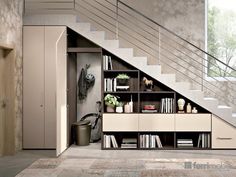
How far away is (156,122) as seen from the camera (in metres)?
8.12

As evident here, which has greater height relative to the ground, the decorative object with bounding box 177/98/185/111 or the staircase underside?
the staircase underside

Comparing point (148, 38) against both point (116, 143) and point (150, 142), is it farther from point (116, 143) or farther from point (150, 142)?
point (116, 143)

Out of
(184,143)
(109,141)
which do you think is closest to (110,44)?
(109,141)

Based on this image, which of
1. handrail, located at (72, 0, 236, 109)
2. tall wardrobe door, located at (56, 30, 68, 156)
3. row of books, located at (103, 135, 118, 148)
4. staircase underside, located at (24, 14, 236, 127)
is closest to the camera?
tall wardrobe door, located at (56, 30, 68, 156)

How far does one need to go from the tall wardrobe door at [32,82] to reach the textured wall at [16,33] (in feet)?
0.49

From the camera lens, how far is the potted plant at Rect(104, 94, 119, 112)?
8195 mm

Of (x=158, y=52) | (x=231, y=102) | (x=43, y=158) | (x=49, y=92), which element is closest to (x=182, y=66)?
(x=158, y=52)

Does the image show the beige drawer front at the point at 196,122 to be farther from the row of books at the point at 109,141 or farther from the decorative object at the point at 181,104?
the row of books at the point at 109,141

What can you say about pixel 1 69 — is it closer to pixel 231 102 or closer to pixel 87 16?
pixel 87 16

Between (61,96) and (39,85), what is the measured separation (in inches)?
32.4

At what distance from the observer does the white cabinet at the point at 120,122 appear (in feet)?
26.8

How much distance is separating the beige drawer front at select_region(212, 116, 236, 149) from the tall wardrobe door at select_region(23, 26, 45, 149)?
3.50 meters

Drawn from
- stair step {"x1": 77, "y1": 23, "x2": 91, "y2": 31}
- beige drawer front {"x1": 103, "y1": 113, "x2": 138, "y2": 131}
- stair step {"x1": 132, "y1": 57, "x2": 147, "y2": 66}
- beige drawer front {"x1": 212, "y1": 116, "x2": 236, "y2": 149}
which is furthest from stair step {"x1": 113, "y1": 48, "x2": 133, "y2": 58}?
beige drawer front {"x1": 212, "y1": 116, "x2": 236, "y2": 149}

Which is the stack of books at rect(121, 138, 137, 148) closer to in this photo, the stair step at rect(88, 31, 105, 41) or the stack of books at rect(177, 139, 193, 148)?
the stack of books at rect(177, 139, 193, 148)
